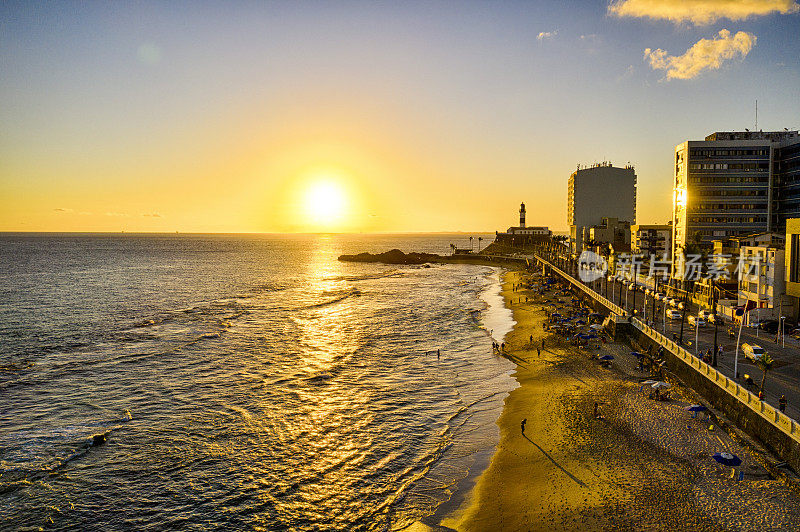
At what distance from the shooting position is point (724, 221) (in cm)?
10244

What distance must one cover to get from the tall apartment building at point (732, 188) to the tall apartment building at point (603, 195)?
90.0 meters

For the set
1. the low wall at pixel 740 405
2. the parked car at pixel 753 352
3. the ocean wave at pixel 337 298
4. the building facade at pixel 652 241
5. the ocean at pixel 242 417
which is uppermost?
the building facade at pixel 652 241

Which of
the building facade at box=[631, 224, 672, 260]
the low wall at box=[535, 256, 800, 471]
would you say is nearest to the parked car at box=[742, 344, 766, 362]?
the low wall at box=[535, 256, 800, 471]

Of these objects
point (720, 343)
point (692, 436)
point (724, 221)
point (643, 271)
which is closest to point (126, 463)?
point (692, 436)

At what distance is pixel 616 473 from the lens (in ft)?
98.0

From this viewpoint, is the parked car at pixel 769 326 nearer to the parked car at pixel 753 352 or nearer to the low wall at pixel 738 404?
the parked car at pixel 753 352

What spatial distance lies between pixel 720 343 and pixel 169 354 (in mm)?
65257

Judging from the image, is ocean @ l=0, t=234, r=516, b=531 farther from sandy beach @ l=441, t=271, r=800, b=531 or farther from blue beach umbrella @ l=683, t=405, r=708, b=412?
blue beach umbrella @ l=683, t=405, r=708, b=412

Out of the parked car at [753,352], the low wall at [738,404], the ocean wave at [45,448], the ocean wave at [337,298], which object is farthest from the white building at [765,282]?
the ocean wave at [337,298]

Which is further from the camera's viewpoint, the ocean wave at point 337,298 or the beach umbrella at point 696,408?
the ocean wave at point 337,298

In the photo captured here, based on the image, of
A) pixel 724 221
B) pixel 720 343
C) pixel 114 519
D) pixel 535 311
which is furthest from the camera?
pixel 724 221

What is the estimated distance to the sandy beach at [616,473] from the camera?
2534 centimetres

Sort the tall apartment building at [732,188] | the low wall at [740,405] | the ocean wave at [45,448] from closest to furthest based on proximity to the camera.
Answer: the low wall at [740,405] < the ocean wave at [45,448] < the tall apartment building at [732,188]

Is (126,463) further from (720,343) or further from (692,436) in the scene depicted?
(720,343)
